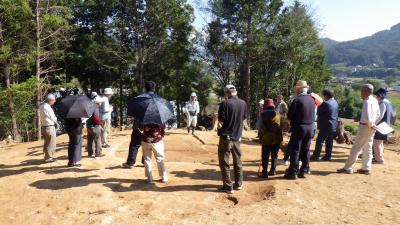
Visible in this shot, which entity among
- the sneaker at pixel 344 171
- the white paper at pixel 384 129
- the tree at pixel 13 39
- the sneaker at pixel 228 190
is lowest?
the sneaker at pixel 228 190

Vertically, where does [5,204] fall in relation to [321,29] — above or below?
below

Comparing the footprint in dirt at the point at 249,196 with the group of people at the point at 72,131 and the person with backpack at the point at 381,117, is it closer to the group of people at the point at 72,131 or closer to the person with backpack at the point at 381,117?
the person with backpack at the point at 381,117

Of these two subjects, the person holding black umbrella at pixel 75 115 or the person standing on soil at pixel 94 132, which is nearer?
the person holding black umbrella at pixel 75 115

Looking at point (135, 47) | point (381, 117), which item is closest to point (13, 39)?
point (135, 47)

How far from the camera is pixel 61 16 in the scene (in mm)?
21609

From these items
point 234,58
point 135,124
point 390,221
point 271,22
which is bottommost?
point 390,221

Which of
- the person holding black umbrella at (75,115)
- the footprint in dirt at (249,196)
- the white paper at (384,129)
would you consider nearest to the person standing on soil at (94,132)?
the person holding black umbrella at (75,115)

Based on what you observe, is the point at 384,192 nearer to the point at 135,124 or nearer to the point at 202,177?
the point at 202,177

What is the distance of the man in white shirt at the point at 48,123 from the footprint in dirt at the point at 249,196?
4812 millimetres

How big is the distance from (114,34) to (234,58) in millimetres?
10313

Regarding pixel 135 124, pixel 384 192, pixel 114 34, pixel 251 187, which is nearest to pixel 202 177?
pixel 251 187

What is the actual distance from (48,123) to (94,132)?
1114 mm

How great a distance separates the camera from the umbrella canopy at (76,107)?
8.22 meters

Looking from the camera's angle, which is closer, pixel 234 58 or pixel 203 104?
pixel 234 58
